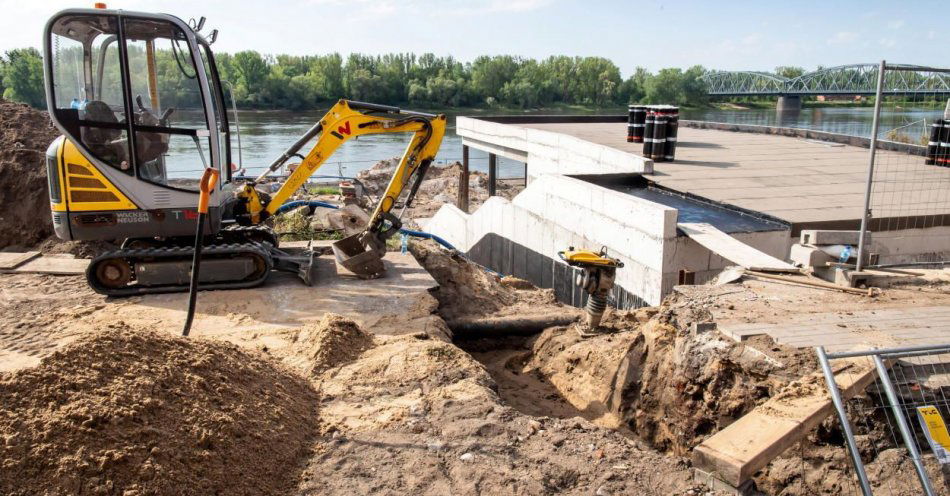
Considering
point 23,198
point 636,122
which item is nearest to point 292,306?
point 23,198

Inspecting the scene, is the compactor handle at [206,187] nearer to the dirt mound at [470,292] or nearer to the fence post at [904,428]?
the dirt mound at [470,292]

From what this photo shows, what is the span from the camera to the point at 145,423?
4484 mm

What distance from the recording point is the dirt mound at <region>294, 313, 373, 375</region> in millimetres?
6707

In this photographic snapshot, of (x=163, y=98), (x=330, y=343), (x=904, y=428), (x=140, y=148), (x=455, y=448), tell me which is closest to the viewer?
(x=904, y=428)

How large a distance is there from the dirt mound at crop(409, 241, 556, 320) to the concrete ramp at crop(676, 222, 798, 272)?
6.93 feet

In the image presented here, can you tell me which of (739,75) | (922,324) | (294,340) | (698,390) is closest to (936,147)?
(922,324)

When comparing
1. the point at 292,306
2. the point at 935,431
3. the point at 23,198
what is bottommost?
the point at 292,306

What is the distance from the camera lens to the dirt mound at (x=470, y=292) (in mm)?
9828

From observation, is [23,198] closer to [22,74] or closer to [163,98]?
[163,98]

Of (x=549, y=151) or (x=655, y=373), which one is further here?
(x=549, y=151)

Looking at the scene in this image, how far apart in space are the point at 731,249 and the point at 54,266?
9574mm

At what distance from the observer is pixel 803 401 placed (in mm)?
4859

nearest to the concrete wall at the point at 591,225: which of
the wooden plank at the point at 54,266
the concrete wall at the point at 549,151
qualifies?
the concrete wall at the point at 549,151

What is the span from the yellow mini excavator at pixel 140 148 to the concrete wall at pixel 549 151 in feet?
22.3
